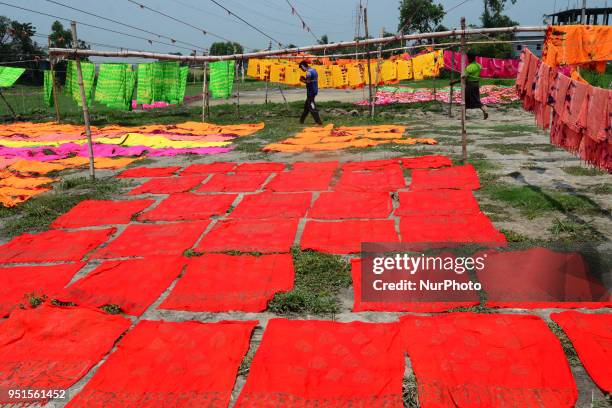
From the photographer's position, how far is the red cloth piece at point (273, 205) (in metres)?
5.70

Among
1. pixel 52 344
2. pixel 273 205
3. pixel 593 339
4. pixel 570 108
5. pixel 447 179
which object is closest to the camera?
pixel 593 339

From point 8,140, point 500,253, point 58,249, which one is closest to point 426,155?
point 500,253

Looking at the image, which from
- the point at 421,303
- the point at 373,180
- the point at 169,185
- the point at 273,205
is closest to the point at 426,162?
the point at 373,180

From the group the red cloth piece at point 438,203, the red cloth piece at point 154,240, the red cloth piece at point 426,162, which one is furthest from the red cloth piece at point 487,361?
the red cloth piece at point 426,162

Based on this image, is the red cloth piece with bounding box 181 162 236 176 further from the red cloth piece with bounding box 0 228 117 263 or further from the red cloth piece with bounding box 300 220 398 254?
the red cloth piece with bounding box 300 220 398 254

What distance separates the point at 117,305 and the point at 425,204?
3642 millimetres

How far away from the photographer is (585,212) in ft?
16.9

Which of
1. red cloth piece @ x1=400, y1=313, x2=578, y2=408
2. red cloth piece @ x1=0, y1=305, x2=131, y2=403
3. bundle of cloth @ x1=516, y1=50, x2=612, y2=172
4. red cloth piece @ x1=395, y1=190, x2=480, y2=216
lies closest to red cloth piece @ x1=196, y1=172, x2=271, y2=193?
red cloth piece @ x1=395, y1=190, x2=480, y2=216

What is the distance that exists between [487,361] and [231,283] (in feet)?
6.97

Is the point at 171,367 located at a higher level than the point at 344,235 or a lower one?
lower

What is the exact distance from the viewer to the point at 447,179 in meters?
6.72

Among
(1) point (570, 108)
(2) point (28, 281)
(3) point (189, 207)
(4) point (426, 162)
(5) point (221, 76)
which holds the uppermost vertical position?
(5) point (221, 76)

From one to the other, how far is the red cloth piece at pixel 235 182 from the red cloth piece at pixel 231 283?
2495 millimetres

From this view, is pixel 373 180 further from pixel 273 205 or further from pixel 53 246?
pixel 53 246
